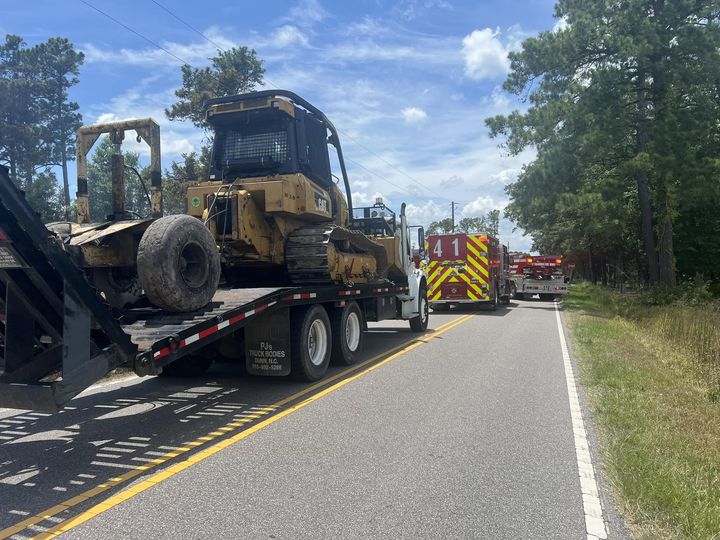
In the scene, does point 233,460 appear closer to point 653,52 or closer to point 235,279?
point 235,279

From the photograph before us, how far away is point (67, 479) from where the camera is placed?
4.43 m

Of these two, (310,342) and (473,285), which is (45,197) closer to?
(473,285)

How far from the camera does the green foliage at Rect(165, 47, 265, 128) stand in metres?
38.5

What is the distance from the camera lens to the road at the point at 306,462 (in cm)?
371

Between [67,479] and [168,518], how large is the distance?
124cm

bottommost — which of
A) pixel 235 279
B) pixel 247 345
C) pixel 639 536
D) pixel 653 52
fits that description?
pixel 639 536

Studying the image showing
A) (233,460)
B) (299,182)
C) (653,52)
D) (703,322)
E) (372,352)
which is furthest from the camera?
(653,52)

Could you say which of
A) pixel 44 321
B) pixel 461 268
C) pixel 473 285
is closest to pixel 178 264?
pixel 44 321

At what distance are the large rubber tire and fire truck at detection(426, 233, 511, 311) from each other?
15296mm

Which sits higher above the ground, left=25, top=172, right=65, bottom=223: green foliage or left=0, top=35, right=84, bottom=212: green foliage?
left=0, top=35, right=84, bottom=212: green foliage

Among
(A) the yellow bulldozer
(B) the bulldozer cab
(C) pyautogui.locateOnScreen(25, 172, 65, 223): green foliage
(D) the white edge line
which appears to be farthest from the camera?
(C) pyautogui.locateOnScreen(25, 172, 65, 223): green foliage

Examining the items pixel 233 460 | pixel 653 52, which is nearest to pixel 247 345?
pixel 233 460

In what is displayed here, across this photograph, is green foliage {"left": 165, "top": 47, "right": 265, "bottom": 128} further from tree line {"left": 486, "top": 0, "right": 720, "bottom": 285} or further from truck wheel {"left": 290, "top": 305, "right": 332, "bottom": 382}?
truck wheel {"left": 290, "top": 305, "right": 332, "bottom": 382}

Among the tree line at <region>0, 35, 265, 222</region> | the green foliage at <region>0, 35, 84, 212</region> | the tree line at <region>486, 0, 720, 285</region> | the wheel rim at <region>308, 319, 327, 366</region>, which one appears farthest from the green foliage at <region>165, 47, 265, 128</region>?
the wheel rim at <region>308, 319, 327, 366</region>
